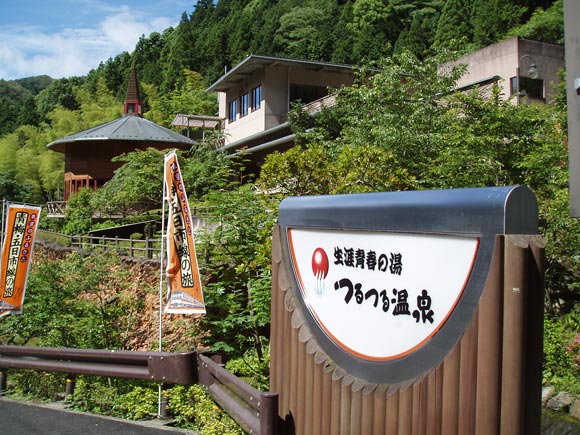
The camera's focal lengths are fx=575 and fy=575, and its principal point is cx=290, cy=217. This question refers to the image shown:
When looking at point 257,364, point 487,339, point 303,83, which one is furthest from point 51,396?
point 303,83

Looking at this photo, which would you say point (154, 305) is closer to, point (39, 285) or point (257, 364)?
point (39, 285)

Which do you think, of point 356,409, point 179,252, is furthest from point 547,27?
point 356,409

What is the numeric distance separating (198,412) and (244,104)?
1098 inches

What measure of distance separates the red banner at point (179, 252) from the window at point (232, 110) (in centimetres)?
2653

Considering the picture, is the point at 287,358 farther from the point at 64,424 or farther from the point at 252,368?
the point at 252,368

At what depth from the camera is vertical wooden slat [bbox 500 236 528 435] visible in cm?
244

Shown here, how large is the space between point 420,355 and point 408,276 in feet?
1.32

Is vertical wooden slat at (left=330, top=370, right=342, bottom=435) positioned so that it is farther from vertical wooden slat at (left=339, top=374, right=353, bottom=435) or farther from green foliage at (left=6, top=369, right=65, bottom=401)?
green foliage at (left=6, top=369, right=65, bottom=401)

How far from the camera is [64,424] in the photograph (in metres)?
6.30

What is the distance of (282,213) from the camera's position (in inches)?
165

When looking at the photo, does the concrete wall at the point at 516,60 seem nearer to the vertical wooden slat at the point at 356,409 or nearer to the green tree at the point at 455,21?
the green tree at the point at 455,21

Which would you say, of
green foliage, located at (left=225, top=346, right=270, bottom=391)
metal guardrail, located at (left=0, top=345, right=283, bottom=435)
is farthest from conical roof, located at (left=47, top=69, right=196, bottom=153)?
metal guardrail, located at (left=0, top=345, right=283, bottom=435)

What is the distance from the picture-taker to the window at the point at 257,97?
3038cm

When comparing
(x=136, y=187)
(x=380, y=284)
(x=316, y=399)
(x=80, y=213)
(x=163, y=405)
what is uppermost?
(x=136, y=187)
